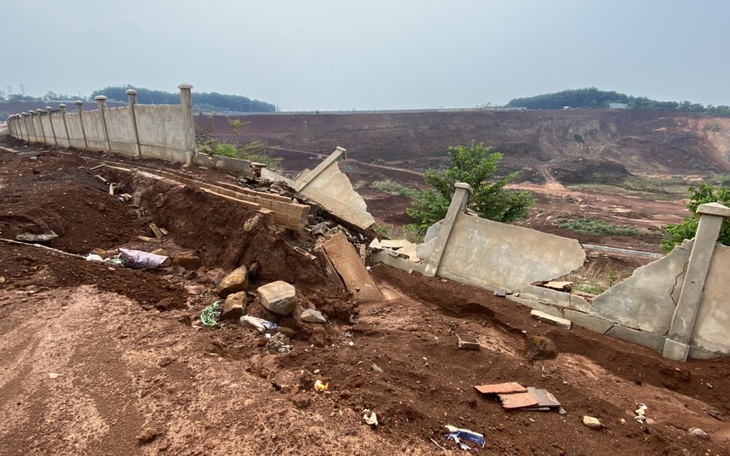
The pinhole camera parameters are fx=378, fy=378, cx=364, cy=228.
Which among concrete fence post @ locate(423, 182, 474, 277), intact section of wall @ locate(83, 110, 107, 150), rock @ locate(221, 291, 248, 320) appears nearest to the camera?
rock @ locate(221, 291, 248, 320)

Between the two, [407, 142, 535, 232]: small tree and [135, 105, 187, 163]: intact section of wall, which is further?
[407, 142, 535, 232]: small tree

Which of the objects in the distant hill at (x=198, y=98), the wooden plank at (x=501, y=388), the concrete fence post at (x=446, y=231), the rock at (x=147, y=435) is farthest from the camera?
the distant hill at (x=198, y=98)

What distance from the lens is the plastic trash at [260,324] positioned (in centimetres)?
418

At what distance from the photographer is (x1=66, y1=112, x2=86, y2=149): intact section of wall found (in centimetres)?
1541

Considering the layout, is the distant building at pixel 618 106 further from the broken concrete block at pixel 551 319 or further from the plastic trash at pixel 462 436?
the plastic trash at pixel 462 436

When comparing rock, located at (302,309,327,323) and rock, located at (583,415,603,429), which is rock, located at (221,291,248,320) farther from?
rock, located at (583,415,603,429)

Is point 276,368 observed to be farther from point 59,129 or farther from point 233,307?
point 59,129

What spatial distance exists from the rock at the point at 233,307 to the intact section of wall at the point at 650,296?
15.0 feet

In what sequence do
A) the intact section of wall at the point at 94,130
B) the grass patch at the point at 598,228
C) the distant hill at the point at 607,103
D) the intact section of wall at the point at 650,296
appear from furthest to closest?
1. the distant hill at the point at 607,103
2. the grass patch at the point at 598,228
3. the intact section of wall at the point at 94,130
4. the intact section of wall at the point at 650,296

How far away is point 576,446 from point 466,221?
3.79 m

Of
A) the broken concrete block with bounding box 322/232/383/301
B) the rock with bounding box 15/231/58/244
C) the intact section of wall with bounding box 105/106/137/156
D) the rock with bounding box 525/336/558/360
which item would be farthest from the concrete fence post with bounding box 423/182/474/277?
the intact section of wall with bounding box 105/106/137/156

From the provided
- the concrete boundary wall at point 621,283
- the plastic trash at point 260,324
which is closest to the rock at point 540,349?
the concrete boundary wall at point 621,283

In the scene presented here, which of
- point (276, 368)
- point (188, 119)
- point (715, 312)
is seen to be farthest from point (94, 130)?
point (715, 312)

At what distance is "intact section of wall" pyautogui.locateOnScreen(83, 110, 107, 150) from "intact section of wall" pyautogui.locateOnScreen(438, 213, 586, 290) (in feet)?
44.8
